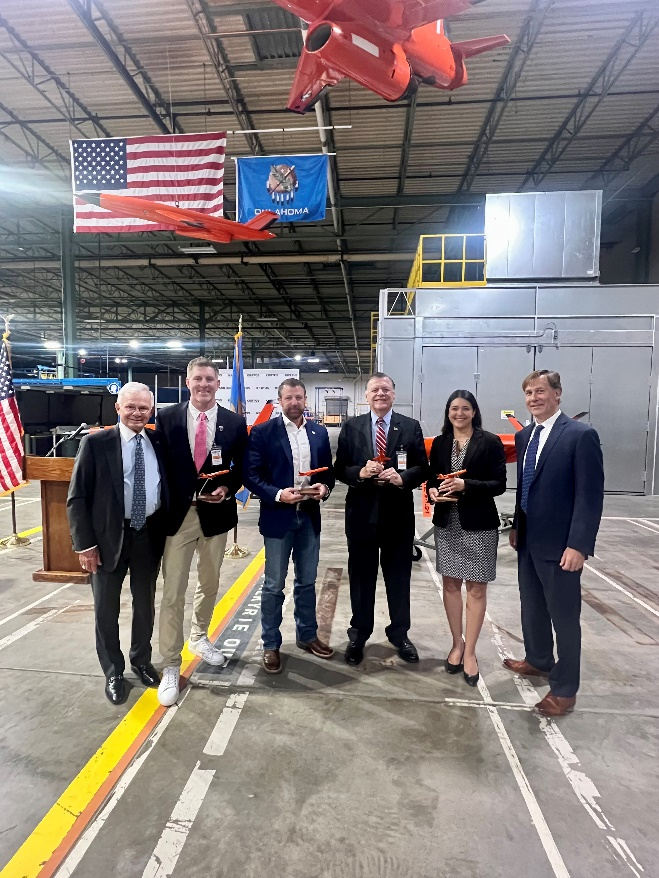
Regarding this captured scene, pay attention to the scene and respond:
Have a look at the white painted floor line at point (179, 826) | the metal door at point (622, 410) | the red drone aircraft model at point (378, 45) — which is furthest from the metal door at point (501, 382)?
the white painted floor line at point (179, 826)

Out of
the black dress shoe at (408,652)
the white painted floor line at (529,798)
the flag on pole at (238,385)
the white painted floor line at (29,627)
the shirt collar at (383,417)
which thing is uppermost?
the flag on pole at (238,385)

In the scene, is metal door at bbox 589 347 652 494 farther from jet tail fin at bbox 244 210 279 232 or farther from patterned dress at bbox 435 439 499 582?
patterned dress at bbox 435 439 499 582

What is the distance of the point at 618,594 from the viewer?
16.2 feet

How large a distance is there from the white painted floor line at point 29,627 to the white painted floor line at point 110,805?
A: 1915 mm

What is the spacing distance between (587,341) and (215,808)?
1143 cm

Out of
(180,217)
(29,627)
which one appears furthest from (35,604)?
(180,217)

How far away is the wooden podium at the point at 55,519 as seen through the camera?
4566 millimetres

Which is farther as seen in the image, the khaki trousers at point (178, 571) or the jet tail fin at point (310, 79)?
the jet tail fin at point (310, 79)

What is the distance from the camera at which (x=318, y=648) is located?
3590 mm

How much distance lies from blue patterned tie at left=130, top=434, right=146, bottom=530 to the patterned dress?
212 cm

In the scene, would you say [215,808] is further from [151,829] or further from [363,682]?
[363,682]

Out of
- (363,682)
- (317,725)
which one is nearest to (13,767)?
(317,725)

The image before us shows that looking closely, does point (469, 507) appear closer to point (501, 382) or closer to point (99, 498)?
point (99, 498)

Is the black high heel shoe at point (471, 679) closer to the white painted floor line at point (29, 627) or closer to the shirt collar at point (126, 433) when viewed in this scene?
the shirt collar at point (126, 433)
